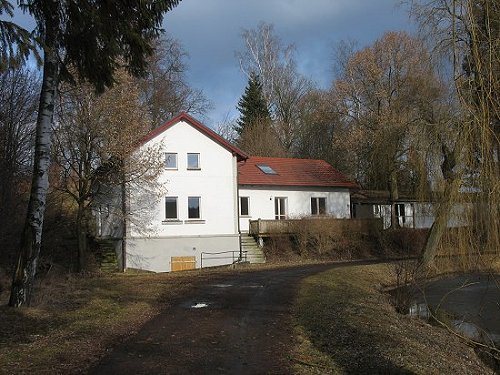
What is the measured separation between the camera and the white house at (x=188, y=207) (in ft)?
101

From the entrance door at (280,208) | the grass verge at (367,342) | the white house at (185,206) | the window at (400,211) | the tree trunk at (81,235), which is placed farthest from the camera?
the window at (400,211)

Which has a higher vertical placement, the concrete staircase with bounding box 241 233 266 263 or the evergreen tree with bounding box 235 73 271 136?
the evergreen tree with bounding box 235 73 271 136

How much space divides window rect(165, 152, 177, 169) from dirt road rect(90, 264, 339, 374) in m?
17.1

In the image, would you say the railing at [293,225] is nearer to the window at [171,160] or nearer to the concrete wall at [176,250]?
the concrete wall at [176,250]

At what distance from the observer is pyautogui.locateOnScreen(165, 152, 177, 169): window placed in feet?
105

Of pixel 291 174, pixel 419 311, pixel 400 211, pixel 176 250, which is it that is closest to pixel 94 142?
pixel 176 250

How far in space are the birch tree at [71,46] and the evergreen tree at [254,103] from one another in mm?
40219

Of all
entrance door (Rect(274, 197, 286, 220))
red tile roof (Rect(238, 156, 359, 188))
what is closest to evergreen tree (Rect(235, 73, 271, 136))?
red tile roof (Rect(238, 156, 359, 188))

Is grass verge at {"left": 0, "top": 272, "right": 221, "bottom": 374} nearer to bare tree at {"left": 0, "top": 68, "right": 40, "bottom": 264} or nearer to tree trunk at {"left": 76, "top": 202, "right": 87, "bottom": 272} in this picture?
bare tree at {"left": 0, "top": 68, "right": 40, "bottom": 264}

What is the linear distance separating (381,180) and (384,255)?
8570 mm

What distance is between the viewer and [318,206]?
128 ft

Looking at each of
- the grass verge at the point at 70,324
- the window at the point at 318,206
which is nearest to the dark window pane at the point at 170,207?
the window at the point at 318,206

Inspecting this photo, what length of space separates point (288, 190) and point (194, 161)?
7858 millimetres

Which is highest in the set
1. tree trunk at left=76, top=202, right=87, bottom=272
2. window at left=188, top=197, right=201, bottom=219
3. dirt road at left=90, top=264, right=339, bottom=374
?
window at left=188, top=197, right=201, bottom=219
